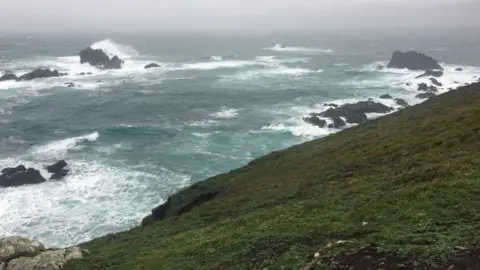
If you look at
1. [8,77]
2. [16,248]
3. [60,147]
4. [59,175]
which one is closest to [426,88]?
[60,147]

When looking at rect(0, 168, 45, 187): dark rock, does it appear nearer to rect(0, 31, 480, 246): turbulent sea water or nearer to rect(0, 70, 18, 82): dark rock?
rect(0, 31, 480, 246): turbulent sea water

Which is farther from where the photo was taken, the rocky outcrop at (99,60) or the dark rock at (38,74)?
the rocky outcrop at (99,60)

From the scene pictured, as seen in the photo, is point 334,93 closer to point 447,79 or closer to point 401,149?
point 447,79

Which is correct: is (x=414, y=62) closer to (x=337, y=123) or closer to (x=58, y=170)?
(x=337, y=123)

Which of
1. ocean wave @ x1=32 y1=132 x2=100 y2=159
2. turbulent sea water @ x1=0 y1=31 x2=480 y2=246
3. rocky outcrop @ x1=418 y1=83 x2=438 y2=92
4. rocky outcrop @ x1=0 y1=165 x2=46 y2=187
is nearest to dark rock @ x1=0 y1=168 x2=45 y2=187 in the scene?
rocky outcrop @ x1=0 y1=165 x2=46 y2=187

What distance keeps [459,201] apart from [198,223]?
18203 millimetres

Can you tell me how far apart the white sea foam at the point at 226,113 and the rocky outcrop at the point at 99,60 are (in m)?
88.3

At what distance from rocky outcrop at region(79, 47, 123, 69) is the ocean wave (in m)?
99.9

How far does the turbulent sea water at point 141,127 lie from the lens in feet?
153

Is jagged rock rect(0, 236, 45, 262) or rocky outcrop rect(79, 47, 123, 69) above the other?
rocky outcrop rect(79, 47, 123, 69)

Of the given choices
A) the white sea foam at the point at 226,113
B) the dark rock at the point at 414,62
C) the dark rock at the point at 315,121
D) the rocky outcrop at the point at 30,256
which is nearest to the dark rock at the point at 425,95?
the dark rock at the point at 315,121

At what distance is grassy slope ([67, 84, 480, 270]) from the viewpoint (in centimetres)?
1577

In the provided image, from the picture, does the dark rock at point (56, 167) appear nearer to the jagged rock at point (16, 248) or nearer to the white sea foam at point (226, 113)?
the jagged rock at point (16, 248)

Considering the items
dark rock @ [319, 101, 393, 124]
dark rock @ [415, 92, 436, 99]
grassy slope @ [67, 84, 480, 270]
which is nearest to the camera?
grassy slope @ [67, 84, 480, 270]
